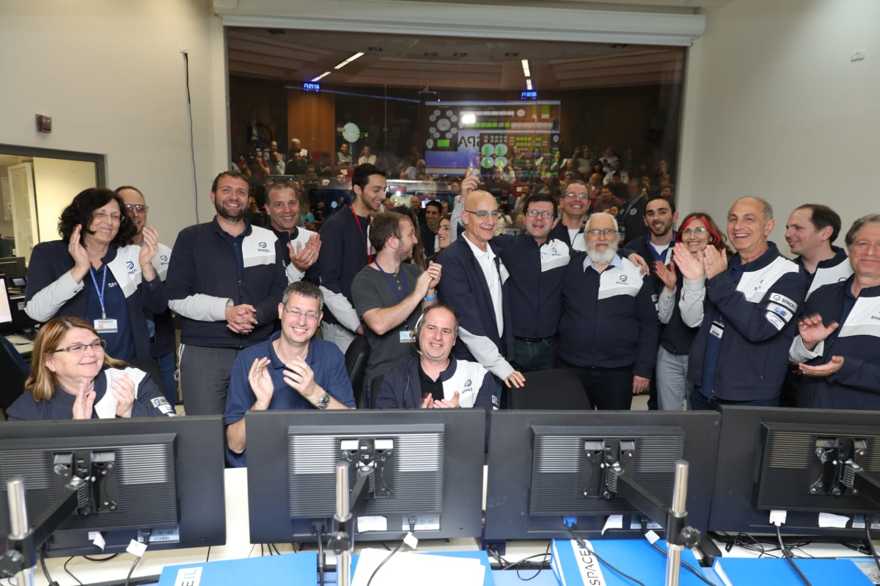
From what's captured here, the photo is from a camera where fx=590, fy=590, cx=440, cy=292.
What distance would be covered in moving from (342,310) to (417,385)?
1199 mm

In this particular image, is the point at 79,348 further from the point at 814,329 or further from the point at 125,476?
the point at 814,329

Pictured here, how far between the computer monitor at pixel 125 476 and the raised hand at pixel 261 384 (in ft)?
1.78

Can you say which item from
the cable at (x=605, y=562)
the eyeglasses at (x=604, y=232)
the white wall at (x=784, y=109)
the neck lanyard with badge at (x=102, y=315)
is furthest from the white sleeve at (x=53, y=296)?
the white wall at (x=784, y=109)

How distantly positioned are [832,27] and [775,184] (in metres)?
1.20

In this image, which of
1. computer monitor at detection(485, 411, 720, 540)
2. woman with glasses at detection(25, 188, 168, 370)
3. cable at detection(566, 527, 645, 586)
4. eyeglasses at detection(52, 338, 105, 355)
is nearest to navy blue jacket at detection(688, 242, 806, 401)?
computer monitor at detection(485, 411, 720, 540)

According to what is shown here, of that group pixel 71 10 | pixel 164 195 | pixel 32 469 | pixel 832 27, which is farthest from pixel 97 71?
pixel 832 27

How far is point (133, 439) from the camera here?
1.30 m

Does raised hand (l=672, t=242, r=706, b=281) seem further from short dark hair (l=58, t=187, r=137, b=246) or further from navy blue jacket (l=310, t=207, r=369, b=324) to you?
short dark hair (l=58, t=187, r=137, b=246)

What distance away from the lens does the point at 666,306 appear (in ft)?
10.4

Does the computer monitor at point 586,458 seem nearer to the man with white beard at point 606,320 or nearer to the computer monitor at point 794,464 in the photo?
the computer monitor at point 794,464

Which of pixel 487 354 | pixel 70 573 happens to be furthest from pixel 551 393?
pixel 70 573

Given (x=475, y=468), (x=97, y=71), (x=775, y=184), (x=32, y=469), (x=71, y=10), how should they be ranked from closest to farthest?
(x=32, y=469) → (x=475, y=468) → (x=71, y=10) → (x=97, y=71) → (x=775, y=184)

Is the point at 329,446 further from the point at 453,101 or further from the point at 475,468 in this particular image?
the point at 453,101

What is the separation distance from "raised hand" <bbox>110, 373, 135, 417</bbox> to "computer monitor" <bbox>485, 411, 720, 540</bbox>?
1250 mm
